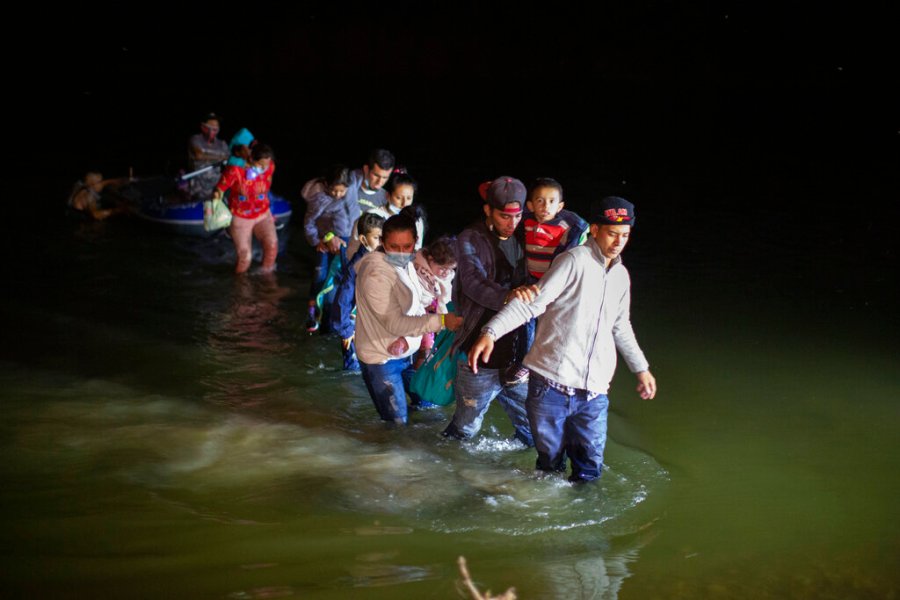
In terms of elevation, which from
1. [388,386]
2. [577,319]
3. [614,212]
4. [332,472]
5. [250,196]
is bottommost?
[332,472]

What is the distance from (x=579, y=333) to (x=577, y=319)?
8cm

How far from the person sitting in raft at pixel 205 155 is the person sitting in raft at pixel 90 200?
4.55 feet

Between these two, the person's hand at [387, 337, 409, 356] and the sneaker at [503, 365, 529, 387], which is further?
the person's hand at [387, 337, 409, 356]

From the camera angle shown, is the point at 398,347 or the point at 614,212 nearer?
the point at 614,212

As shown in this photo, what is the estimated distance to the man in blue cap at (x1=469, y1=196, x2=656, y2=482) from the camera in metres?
5.64

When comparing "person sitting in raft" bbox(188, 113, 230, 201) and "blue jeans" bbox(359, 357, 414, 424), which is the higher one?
"person sitting in raft" bbox(188, 113, 230, 201)

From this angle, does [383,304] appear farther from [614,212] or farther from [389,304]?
[614,212]

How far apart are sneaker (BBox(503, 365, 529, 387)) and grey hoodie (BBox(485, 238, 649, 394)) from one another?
336mm

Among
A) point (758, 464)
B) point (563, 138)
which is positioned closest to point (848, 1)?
point (563, 138)

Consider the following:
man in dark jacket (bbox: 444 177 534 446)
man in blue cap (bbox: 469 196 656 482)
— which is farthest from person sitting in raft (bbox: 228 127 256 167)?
man in blue cap (bbox: 469 196 656 482)

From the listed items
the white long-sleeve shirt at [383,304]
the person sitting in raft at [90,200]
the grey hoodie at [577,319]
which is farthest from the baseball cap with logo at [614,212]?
the person sitting in raft at [90,200]

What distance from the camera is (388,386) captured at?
22.5 feet

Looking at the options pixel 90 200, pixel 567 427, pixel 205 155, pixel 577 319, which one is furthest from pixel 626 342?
pixel 90 200

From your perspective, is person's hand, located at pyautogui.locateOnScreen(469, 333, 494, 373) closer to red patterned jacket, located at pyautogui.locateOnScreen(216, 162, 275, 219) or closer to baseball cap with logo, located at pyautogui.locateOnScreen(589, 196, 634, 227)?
baseball cap with logo, located at pyautogui.locateOnScreen(589, 196, 634, 227)
